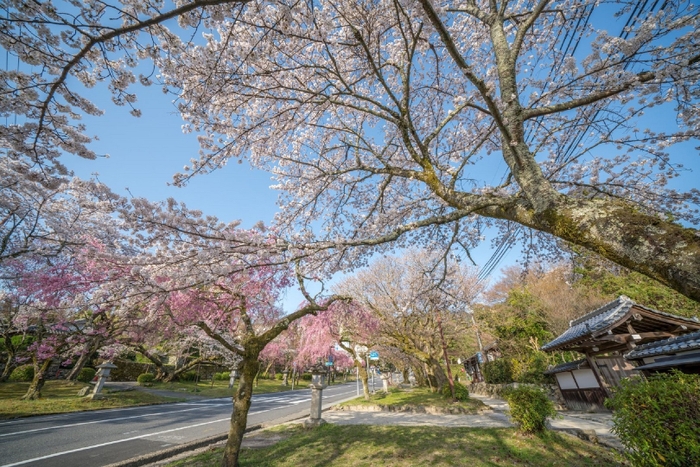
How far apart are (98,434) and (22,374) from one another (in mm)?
15152

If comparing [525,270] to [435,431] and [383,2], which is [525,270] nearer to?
[435,431]

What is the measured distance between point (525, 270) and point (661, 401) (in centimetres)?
340

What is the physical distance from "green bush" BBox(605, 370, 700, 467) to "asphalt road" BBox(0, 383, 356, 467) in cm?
872

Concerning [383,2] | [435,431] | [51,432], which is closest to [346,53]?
[383,2]

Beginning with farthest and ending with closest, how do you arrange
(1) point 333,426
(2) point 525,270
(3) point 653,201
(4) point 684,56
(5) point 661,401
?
(1) point 333,426 < (2) point 525,270 < (3) point 653,201 < (5) point 661,401 < (4) point 684,56

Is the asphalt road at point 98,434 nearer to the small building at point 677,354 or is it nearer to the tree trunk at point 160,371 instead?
the small building at point 677,354

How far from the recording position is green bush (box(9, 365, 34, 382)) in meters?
15.7

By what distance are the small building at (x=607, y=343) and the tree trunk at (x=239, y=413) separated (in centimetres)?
998

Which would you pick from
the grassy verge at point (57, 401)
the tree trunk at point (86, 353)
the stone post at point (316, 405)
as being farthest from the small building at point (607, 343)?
the tree trunk at point (86, 353)

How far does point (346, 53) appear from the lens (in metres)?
5.35

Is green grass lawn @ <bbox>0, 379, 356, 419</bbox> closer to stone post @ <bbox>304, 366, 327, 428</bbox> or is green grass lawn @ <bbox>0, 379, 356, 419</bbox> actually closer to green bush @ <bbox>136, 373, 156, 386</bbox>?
green bush @ <bbox>136, 373, 156, 386</bbox>

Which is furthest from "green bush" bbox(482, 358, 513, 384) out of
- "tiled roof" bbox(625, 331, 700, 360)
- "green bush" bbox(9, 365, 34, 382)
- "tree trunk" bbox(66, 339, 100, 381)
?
"green bush" bbox(9, 365, 34, 382)

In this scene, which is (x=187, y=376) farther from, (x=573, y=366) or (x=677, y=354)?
(x=677, y=354)

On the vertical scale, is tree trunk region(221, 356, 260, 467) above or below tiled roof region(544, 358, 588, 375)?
below
